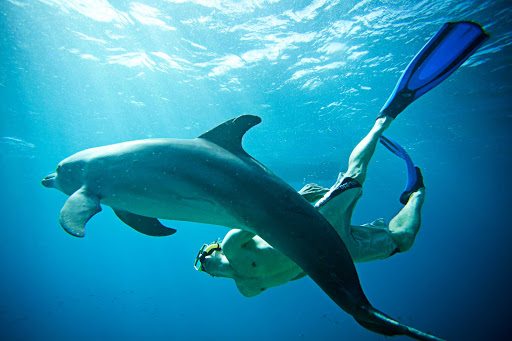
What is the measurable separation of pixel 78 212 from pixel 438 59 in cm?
631

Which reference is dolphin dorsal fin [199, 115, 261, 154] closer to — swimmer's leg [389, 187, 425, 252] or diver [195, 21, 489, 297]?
diver [195, 21, 489, 297]

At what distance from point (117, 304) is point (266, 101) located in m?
87.5

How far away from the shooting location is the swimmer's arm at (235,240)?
3.30 meters

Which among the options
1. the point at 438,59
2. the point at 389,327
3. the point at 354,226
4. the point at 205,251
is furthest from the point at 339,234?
the point at 438,59

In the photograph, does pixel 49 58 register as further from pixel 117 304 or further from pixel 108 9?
pixel 117 304

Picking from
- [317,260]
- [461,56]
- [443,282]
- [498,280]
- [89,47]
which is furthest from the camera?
[443,282]

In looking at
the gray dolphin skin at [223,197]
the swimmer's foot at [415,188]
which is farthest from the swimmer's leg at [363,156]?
the gray dolphin skin at [223,197]

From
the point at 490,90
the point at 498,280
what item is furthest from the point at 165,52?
the point at 498,280

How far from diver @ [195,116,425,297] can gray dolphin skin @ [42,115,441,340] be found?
3.32 feet

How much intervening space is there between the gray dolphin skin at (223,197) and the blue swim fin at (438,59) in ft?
13.2

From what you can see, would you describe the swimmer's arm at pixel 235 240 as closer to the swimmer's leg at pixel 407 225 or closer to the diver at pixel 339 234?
the diver at pixel 339 234

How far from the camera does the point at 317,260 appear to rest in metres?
2.04

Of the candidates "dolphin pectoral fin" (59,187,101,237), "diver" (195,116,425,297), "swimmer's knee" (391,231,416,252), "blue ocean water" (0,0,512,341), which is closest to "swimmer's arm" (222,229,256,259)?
"diver" (195,116,425,297)

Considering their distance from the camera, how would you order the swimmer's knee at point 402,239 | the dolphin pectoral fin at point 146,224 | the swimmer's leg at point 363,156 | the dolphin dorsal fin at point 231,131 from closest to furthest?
the dolphin dorsal fin at point 231,131 < the dolphin pectoral fin at point 146,224 < the swimmer's knee at point 402,239 < the swimmer's leg at point 363,156
